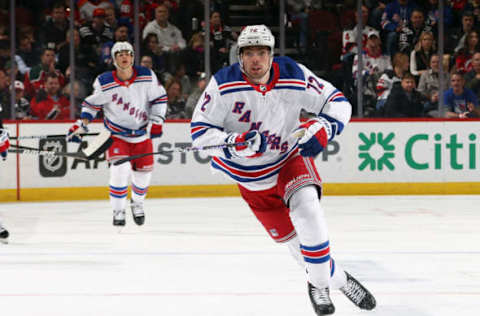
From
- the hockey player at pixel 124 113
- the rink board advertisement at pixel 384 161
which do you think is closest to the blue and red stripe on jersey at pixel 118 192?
the hockey player at pixel 124 113

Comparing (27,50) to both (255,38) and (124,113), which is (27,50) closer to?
(124,113)

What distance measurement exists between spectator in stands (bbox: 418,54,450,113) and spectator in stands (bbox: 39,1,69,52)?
14.0ft

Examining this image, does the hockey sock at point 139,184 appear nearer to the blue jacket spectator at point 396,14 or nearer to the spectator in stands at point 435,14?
the blue jacket spectator at point 396,14

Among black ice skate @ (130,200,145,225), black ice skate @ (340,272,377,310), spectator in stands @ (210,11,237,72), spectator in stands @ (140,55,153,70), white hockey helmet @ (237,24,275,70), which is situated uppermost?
spectator in stands @ (210,11,237,72)

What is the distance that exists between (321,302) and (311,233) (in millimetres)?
286

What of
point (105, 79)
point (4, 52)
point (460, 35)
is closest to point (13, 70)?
point (4, 52)

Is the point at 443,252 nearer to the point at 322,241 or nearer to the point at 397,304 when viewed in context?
the point at 397,304

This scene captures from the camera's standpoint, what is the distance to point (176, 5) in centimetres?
934

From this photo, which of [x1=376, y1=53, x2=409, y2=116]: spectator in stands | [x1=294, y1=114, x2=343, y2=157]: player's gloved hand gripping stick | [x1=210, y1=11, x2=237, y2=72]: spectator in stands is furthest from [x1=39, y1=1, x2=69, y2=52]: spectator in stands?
[x1=294, y1=114, x2=343, y2=157]: player's gloved hand gripping stick

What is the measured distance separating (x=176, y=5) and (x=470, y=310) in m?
6.73

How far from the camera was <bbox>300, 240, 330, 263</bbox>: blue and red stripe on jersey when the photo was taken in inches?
119

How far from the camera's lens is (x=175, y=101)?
357 inches

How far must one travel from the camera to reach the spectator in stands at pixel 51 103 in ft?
28.8

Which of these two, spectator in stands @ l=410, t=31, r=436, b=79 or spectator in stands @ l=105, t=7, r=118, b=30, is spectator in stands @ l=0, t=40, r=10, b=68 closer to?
spectator in stands @ l=105, t=7, r=118, b=30
